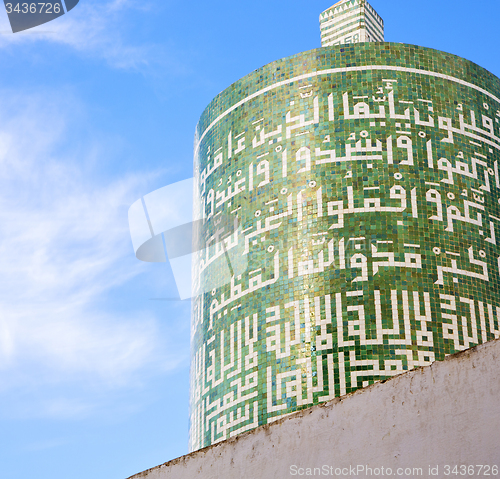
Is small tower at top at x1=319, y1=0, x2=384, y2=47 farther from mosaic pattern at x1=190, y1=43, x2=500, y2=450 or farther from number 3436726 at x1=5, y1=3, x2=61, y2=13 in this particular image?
number 3436726 at x1=5, y1=3, x2=61, y2=13

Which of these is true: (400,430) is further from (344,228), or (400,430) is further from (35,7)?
(35,7)

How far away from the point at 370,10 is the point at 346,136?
529 centimetres

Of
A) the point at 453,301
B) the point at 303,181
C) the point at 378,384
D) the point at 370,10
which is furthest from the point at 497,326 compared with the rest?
the point at 370,10

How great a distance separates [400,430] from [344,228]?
7.05 metres

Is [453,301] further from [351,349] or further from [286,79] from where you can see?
[286,79]

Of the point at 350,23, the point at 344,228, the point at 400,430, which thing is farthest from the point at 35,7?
the point at 400,430

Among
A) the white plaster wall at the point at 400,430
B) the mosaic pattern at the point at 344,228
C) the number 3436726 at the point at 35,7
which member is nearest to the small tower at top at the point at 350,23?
the mosaic pattern at the point at 344,228

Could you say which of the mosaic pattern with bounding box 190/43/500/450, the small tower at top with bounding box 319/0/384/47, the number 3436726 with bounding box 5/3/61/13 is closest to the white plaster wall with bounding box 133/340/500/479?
the mosaic pattern with bounding box 190/43/500/450

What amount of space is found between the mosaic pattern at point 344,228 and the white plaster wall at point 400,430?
488 cm

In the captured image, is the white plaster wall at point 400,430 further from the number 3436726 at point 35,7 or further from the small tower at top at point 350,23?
the small tower at top at point 350,23

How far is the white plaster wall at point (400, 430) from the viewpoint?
6824 mm

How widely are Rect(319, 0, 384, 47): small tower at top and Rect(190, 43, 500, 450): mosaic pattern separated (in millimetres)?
2879

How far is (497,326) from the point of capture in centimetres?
1386

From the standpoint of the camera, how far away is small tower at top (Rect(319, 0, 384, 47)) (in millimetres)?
18281
